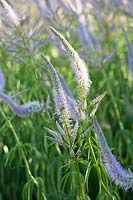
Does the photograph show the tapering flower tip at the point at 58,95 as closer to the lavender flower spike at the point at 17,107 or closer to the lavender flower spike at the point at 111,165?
the lavender flower spike at the point at 111,165

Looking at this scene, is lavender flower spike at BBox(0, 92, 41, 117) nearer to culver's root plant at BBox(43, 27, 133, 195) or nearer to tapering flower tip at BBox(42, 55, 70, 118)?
culver's root plant at BBox(43, 27, 133, 195)

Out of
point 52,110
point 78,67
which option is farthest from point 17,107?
point 78,67

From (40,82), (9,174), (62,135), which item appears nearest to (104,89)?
(40,82)

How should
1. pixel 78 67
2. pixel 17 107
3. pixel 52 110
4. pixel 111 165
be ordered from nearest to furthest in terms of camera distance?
pixel 78 67 < pixel 111 165 < pixel 17 107 < pixel 52 110

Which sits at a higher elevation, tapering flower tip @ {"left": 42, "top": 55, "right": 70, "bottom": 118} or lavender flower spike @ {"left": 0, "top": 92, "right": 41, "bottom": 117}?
lavender flower spike @ {"left": 0, "top": 92, "right": 41, "bottom": 117}

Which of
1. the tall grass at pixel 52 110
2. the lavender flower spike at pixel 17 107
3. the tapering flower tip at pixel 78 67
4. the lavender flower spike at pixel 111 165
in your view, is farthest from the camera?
the tall grass at pixel 52 110

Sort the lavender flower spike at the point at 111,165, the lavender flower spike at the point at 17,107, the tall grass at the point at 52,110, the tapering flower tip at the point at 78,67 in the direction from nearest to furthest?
the tapering flower tip at the point at 78,67, the lavender flower spike at the point at 111,165, the lavender flower spike at the point at 17,107, the tall grass at the point at 52,110

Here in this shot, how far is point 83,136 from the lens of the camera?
302 cm

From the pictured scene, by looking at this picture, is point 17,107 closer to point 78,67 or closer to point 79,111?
point 79,111

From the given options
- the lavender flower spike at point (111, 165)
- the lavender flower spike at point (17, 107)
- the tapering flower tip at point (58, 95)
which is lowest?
the lavender flower spike at point (111, 165)

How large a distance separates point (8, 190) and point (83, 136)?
228cm

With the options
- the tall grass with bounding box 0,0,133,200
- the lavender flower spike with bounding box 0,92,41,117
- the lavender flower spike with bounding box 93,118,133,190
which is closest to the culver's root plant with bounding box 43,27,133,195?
the lavender flower spike with bounding box 93,118,133,190

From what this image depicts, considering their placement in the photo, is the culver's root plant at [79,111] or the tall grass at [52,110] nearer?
the culver's root plant at [79,111]

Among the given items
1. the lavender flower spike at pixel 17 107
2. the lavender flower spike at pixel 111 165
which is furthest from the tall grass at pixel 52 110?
the lavender flower spike at pixel 111 165
